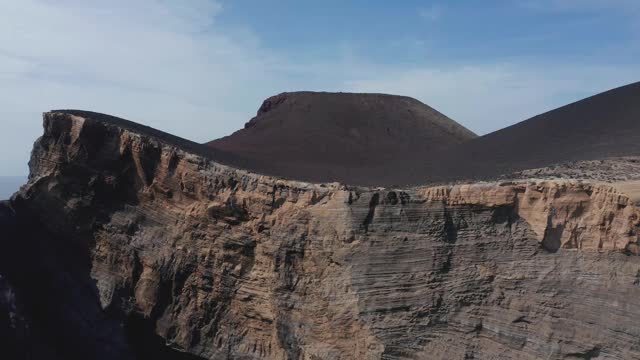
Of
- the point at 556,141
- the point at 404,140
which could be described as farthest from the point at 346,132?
the point at 556,141

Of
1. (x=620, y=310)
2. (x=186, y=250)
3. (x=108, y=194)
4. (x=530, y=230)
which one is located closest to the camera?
(x=620, y=310)

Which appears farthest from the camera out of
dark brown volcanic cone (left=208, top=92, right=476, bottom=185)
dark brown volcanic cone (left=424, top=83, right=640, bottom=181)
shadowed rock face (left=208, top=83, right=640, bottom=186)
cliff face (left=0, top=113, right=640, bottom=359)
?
dark brown volcanic cone (left=208, top=92, right=476, bottom=185)

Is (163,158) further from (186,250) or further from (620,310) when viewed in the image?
(620,310)

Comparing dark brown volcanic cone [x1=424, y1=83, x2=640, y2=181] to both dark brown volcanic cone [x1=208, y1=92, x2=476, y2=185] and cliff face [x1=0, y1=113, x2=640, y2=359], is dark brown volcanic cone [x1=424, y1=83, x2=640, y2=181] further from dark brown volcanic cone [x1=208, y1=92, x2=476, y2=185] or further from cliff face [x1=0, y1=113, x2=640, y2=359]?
cliff face [x1=0, y1=113, x2=640, y2=359]

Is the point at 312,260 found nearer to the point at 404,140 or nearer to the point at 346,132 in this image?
the point at 404,140

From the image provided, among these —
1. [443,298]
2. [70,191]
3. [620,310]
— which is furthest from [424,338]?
[70,191]

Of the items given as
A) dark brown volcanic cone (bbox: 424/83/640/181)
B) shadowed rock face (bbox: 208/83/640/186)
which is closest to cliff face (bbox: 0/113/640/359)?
shadowed rock face (bbox: 208/83/640/186)
